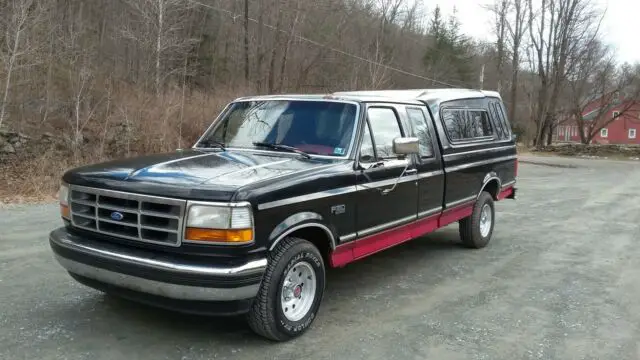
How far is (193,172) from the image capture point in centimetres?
407

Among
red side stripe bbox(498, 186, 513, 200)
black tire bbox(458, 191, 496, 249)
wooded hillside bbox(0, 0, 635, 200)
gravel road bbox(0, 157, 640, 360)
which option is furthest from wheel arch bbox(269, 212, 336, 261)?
wooded hillside bbox(0, 0, 635, 200)

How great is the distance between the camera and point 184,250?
368cm

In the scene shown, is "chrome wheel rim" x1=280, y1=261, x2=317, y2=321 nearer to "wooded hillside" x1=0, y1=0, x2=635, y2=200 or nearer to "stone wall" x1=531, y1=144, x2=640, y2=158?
"wooded hillside" x1=0, y1=0, x2=635, y2=200

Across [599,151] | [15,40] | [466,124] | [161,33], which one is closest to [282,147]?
[466,124]

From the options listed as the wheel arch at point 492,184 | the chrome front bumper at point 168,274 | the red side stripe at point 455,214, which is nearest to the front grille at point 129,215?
the chrome front bumper at point 168,274

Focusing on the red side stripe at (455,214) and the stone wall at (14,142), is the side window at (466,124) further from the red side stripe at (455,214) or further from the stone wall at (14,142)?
the stone wall at (14,142)

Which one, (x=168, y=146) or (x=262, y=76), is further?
(x=262, y=76)

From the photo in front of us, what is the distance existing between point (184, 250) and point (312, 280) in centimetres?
117

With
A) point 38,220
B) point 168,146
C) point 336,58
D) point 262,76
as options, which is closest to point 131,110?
point 168,146

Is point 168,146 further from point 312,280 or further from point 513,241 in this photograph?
point 312,280

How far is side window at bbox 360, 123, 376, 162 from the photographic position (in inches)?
193

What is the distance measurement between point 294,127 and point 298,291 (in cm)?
162

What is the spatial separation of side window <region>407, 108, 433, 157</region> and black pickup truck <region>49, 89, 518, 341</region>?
0.02 m

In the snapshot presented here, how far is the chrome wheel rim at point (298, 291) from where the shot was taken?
4.18m
